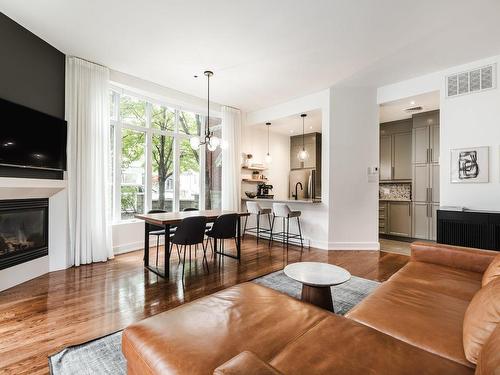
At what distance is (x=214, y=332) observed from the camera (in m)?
1.22

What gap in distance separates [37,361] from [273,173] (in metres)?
5.96

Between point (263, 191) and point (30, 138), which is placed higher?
point (30, 138)

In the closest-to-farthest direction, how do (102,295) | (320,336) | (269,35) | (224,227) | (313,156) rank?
(320,336) → (102,295) → (269,35) → (224,227) → (313,156)

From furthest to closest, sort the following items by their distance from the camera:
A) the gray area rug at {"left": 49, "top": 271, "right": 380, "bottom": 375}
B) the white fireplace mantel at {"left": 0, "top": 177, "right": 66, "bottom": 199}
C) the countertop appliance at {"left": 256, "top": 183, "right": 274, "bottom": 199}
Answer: the countertop appliance at {"left": 256, "top": 183, "right": 274, "bottom": 199} < the white fireplace mantel at {"left": 0, "top": 177, "right": 66, "bottom": 199} < the gray area rug at {"left": 49, "top": 271, "right": 380, "bottom": 375}

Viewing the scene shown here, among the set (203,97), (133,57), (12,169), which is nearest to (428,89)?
(203,97)

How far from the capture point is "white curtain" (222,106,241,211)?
226 inches

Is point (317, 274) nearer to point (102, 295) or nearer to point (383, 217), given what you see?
point (102, 295)

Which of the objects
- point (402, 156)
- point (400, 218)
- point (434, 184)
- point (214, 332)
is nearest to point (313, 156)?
point (402, 156)

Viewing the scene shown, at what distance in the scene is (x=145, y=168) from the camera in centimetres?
482

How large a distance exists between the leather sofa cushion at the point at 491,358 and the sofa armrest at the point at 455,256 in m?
1.65

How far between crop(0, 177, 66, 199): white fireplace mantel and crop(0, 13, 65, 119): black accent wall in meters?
0.94

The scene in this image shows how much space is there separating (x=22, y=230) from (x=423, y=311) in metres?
4.19

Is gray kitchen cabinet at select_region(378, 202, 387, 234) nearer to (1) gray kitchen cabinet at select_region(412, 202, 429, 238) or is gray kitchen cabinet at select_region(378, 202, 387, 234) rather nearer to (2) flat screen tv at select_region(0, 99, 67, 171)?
(1) gray kitchen cabinet at select_region(412, 202, 429, 238)

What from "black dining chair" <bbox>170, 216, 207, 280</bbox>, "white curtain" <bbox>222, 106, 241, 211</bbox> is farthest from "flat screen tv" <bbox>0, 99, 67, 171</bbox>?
"white curtain" <bbox>222, 106, 241, 211</bbox>
